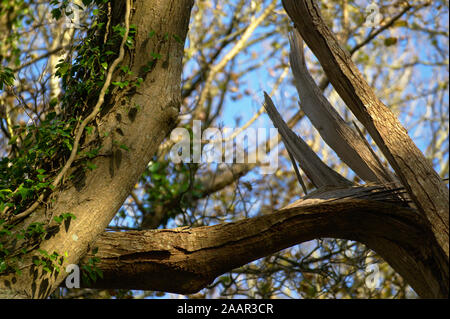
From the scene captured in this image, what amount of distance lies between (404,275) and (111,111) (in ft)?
6.07

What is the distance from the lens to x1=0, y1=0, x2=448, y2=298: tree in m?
2.72

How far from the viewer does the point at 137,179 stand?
10.1ft

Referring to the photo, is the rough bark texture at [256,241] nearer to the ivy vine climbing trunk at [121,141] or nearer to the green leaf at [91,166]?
the ivy vine climbing trunk at [121,141]

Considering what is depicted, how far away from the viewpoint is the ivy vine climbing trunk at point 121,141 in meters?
2.76

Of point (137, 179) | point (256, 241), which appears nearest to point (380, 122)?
point (256, 241)

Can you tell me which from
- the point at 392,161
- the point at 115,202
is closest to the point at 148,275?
the point at 115,202

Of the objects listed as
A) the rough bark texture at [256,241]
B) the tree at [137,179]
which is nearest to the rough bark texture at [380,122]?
the tree at [137,179]

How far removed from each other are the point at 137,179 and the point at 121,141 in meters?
0.24

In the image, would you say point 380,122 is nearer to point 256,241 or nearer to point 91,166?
point 256,241

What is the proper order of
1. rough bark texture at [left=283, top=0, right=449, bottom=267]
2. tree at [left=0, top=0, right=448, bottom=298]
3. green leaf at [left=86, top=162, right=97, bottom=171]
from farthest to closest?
green leaf at [left=86, top=162, right=97, bottom=171], tree at [left=0, top=0, right=448, bottom=298], rough bark texture at [left=283, top=0, right=449, bottom=267]

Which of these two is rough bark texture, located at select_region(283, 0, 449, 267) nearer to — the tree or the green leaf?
the tree

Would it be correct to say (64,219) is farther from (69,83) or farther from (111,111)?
(69,83)

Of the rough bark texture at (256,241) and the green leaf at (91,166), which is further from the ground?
the green leaf at (91,166)

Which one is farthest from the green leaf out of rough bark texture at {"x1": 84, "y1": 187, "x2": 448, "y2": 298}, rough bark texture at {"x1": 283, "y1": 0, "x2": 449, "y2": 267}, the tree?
rough bark texture at {"x1": 283, "y1": 0, "x2": 449, "y2": 267}
